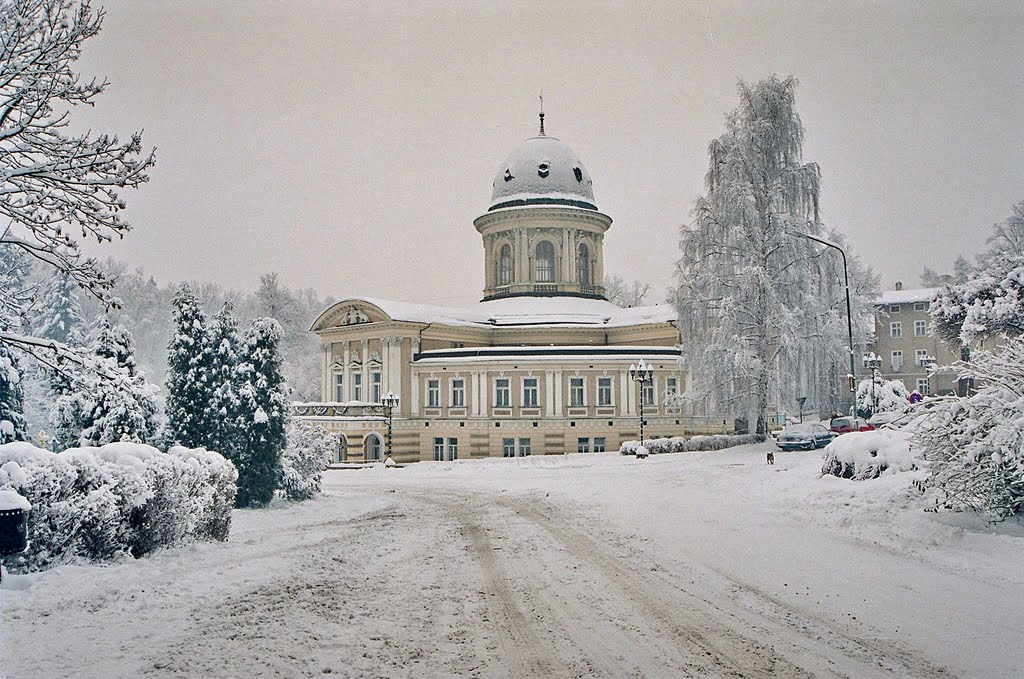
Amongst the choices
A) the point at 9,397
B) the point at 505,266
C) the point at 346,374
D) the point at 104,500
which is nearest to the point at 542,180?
the point at 505,266

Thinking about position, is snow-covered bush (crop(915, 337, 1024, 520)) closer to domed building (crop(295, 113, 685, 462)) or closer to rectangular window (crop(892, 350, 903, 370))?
domed building (crop(295, 113, 685, 462))

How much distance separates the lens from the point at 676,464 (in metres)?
26.2

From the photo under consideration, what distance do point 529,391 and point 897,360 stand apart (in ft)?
104

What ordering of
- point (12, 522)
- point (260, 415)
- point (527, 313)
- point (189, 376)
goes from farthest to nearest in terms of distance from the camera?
point (527, 313) → point (260, 415) → point (189, 376) → point (12, 522)

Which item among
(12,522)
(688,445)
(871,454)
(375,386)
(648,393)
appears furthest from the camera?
(375,386)

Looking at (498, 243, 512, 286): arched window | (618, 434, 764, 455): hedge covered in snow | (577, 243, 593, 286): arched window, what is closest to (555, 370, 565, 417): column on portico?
(618, 434, 764, 455): hedge covered in snow

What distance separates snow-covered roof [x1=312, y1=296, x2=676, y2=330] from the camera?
4450 cm

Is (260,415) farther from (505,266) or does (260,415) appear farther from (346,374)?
(505,266)

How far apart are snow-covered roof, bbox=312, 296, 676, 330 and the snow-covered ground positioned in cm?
2946

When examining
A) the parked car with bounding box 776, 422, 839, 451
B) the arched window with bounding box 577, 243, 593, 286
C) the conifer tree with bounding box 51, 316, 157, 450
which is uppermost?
the arched window with bounding box 577, 243, 593, 286

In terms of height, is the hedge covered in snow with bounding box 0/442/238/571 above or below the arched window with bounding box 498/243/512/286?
below

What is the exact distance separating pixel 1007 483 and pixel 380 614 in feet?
27.7

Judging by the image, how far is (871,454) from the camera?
14984 mm

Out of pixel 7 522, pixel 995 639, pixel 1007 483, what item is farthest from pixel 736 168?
pixel 7 522
